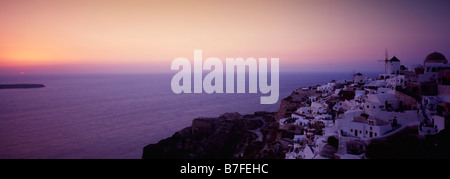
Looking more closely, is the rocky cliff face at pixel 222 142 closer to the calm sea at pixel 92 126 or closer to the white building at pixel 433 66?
the calm sea at pixel 92 126

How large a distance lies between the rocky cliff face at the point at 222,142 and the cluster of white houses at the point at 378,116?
208 cm

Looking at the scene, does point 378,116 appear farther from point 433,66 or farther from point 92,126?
point 92,126

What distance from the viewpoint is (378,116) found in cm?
1378

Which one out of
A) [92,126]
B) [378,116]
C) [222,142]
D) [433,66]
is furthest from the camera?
[92,126]

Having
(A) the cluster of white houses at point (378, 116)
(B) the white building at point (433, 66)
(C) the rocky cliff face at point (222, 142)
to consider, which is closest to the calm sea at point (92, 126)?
(C) the rocky cliff face at point (222, 142)

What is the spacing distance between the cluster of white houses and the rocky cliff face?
81.8 inches

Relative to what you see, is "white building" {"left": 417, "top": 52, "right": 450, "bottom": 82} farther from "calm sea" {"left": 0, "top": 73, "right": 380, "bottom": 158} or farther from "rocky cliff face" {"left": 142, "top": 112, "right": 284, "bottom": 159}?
"calm sea" {"left": 0, "top": 73, "right": 380, "bottom": 158}

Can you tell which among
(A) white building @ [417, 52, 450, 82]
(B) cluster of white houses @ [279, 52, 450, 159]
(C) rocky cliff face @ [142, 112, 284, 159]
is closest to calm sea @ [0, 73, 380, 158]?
(C) rocky cliff face @ [142, 112, 284, 159]

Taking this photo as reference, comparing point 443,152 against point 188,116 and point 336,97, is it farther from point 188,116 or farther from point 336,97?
point 188,116

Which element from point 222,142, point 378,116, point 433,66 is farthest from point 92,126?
point 433,66

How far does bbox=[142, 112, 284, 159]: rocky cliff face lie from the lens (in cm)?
1795

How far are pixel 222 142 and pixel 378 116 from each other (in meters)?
11.4
